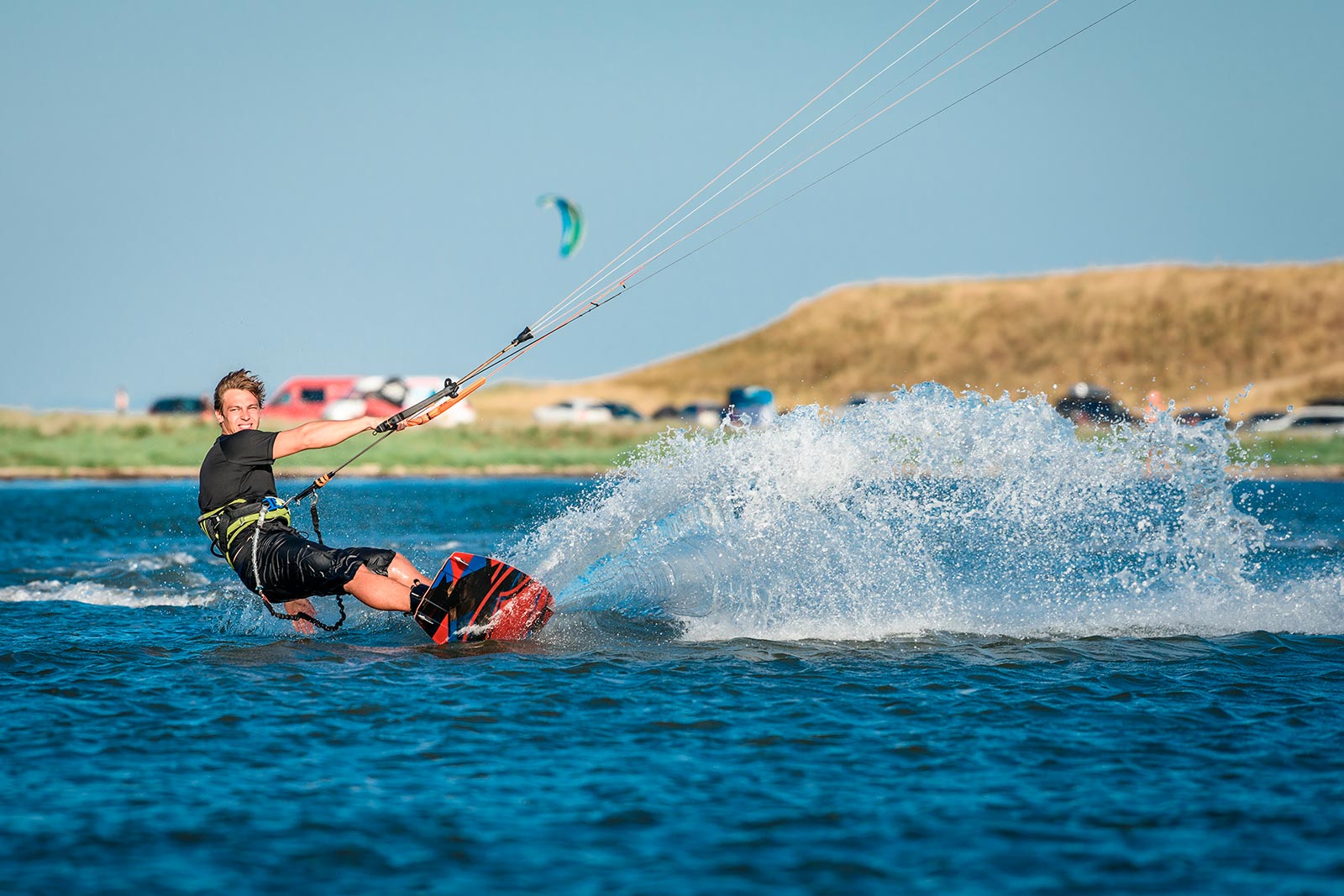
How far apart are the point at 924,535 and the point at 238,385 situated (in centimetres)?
560

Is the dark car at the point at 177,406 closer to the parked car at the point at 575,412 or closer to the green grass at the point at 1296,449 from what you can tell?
the parked car at the point at 575,412

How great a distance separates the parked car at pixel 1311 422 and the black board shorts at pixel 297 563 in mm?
40349

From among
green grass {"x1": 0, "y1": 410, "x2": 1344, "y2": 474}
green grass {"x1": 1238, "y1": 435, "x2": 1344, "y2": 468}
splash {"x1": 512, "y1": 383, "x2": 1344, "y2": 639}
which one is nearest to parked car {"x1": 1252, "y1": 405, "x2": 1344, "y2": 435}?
green grass {"x1": 1238, "y1": 435, "x2": 1344, "y2": 468}

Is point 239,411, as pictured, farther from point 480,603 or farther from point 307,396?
point 307,396

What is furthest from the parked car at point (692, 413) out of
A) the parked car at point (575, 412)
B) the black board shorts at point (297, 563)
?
the black board shorts at point (297, 563)

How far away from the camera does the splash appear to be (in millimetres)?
10773

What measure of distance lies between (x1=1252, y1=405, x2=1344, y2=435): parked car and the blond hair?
1598 inches

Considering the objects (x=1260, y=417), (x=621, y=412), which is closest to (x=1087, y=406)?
(x=1260, y=417)

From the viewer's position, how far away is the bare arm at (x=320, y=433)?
28.6 ft

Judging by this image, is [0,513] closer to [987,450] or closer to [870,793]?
[987,450]

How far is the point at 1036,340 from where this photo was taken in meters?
94.6

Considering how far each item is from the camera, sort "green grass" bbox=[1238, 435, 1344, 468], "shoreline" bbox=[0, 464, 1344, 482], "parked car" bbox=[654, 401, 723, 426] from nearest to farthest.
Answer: "shoreline" bbox=[0, 464, 1344, 482]
"green grass" bbox=[1238, 435, 1344, 468]
"parked car" bbox=[654, 401, 723, 426]

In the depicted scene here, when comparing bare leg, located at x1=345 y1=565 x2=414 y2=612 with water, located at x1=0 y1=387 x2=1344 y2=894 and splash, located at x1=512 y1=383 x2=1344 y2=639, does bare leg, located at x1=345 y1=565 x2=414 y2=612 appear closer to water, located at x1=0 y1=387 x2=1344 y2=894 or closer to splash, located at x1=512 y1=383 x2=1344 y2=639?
water, located at x1=0 y1=387 x2=1344 y2=894

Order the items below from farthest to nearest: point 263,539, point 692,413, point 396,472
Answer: point 692,413 → point 396,472 → point 263,539
